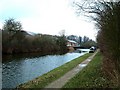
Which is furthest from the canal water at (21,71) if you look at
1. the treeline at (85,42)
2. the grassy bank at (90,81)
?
the treeline at (85,42)

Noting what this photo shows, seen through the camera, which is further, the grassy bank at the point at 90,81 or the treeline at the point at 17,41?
the treeline at the point at 17,41

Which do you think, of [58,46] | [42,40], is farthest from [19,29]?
[58,46]

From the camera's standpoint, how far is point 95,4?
20.1 meters

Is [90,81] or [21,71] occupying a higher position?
[90,81]

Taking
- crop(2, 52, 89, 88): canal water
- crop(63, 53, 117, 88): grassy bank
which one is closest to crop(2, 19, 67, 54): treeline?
crop(2, 52, 89, 88): canal water

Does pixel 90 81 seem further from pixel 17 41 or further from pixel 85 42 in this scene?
pixel 85 42

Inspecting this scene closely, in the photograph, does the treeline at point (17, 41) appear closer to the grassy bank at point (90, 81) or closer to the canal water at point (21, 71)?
the canal water at point (21, 71)

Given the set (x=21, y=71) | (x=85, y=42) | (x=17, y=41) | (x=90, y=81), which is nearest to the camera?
(x=90, y=81)

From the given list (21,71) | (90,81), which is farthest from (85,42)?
(90,81)

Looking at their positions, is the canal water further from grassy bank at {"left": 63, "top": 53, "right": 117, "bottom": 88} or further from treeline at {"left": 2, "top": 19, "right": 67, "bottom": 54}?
treeline at {"left": 2, "top": 19, "right": 67, "bottom": 54}

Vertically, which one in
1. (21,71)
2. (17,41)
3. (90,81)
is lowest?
(21,71)

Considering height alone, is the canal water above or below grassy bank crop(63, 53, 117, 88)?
below

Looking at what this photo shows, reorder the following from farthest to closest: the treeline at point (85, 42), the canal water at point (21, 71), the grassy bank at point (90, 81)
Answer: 1. the treeline at point (85, 42)
2. the canal water at point (21, 71)
3. the grassy bank at point (90, 81)

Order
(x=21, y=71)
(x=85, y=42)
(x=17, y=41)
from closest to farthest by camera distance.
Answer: (x=21, y=71) < (x=17, y=41) < (x=85, y=42)
